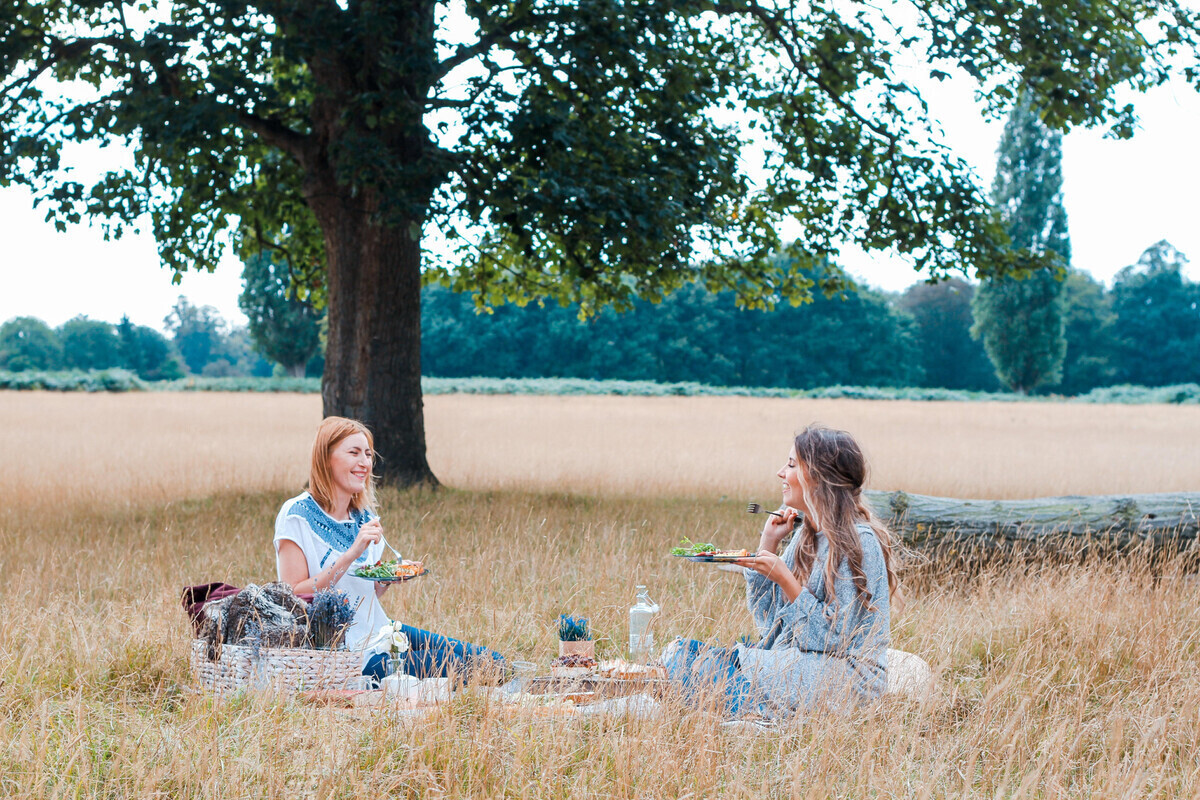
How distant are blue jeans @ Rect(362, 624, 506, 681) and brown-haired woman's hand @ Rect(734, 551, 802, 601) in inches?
46.3

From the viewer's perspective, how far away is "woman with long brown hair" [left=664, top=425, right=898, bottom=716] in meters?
4.55

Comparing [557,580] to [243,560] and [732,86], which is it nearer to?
[243,560]

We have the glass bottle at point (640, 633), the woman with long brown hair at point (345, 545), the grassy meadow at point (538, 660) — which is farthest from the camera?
the glass bottle at point (640, 633)

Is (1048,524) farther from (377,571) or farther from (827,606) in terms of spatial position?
(377,571)

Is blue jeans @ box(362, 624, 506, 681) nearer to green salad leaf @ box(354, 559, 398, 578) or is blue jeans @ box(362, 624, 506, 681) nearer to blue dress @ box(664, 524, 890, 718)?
green salad leaf @ box(354, 559, 398, 578)

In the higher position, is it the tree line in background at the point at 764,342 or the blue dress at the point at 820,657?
the tree line in background at the point at 764,342

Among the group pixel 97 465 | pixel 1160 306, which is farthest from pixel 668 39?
pixel 1160 306

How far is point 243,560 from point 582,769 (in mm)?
5485

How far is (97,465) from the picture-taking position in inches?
680

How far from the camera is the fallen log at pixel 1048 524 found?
830cm

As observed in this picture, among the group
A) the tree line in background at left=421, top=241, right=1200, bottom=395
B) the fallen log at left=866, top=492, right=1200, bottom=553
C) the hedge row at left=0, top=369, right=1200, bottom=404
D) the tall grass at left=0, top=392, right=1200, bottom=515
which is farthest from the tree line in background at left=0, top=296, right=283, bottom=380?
the fallen log at left=866, top=492, right=1200, bottom=553

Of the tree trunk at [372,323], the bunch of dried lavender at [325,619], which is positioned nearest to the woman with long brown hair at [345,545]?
the bunch of dried lavender at [325,619]

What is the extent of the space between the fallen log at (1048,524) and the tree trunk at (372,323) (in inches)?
252

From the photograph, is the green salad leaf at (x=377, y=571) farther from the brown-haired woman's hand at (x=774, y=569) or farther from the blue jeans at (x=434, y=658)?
the brown-haired woman's hand at (x=774, y=569)
